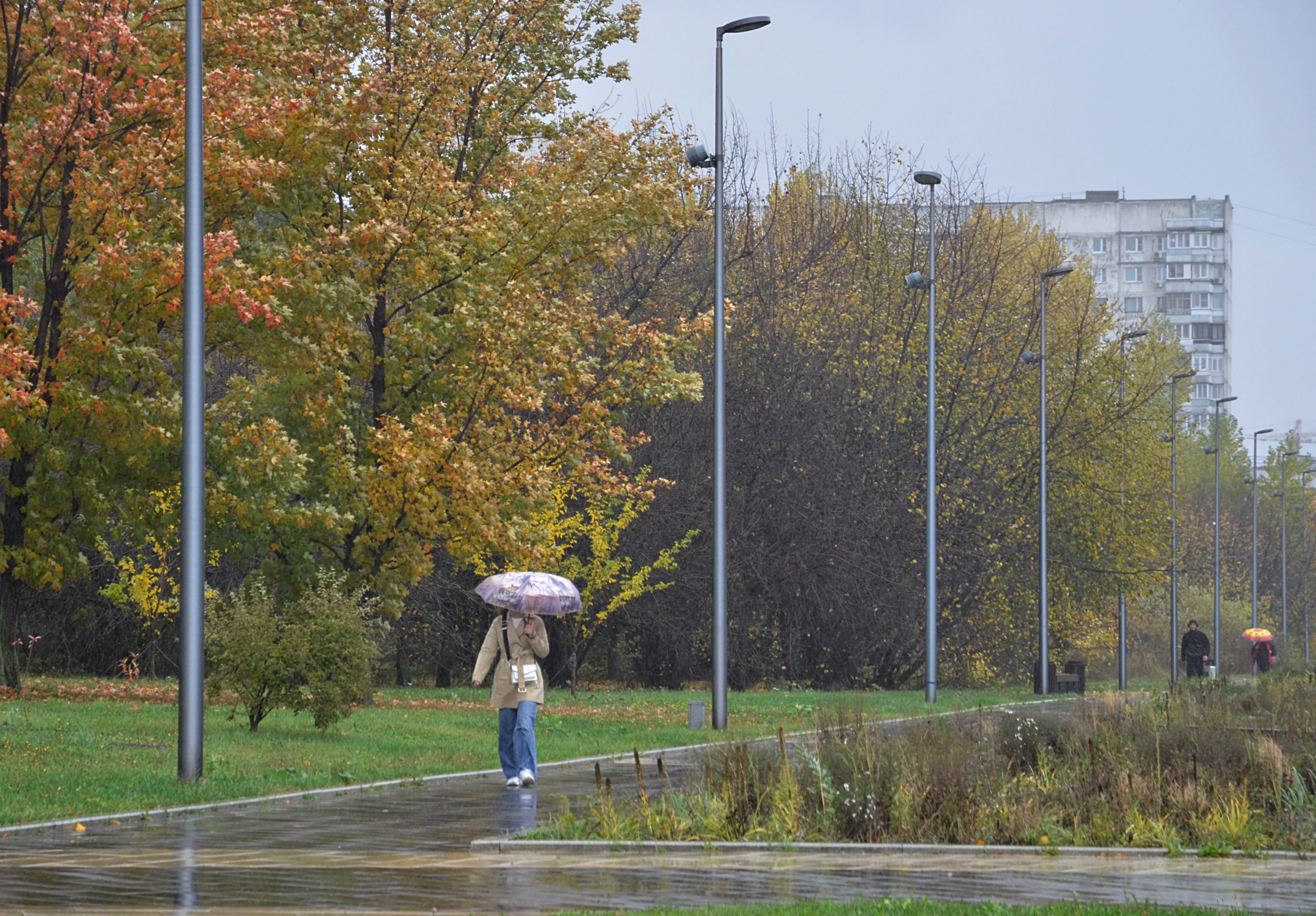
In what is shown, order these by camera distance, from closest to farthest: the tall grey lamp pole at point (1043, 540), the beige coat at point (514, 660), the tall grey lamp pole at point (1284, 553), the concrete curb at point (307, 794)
Answer: the concrete curb at point (307, 794), the beige coat at point (514, 660), the tall grey lamp pole at point (1043, 540), the tall grey lamp pole at point (1284, 553)

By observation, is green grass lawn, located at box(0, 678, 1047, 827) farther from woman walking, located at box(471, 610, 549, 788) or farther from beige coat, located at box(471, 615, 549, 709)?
beige coat, located at box(471, 615, 549, 709)

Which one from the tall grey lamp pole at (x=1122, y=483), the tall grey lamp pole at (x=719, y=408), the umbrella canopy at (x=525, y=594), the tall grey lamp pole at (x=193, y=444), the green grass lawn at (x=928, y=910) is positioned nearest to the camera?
the green grass lawn at (x=928, y=910)

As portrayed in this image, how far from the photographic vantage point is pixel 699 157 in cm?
2436

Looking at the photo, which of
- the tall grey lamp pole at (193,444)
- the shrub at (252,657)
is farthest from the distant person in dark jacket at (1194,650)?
the tall grey lamp pole at (193,444)

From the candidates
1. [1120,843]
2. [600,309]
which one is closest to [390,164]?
[600,309]

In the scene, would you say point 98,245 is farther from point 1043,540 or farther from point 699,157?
point 1043,540

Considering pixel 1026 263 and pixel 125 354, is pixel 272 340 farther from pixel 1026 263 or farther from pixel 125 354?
pixel 1026 263

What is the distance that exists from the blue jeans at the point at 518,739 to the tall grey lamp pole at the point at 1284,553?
5542 cm

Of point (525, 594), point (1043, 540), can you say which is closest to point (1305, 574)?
point (1043, 540)

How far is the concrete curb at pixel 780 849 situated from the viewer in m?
11.1

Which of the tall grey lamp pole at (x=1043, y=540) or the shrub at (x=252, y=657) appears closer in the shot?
the shrub at (x=252, y=657)

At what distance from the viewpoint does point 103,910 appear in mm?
8648

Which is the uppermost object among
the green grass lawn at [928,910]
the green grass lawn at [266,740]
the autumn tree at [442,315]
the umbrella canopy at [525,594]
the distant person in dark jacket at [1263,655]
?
the autumn tree at [442,315]

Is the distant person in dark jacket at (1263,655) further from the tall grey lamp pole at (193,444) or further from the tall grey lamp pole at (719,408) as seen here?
the tall grey lamp pole at (193,444)
